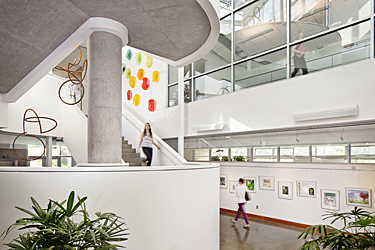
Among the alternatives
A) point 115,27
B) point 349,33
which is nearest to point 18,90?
point 115,27

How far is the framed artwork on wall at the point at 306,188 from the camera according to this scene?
8.95m

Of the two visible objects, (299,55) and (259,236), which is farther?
(259,236)

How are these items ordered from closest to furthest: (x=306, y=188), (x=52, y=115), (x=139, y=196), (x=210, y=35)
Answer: (x=139, y=196) → (x=210, y=35) → (x=306, y=188) → (x=52, y=115)

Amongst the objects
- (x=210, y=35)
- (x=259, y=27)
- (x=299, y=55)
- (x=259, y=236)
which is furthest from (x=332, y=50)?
(x=259, y=236)

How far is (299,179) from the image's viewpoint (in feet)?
30.7

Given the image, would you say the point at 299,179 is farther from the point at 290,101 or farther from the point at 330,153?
the point at 290,101

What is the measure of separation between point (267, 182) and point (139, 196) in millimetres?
7674

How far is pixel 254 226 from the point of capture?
941 centimetres

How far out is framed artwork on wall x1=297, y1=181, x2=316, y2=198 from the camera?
352 inches

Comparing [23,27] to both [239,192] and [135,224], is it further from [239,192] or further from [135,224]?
[239,192]

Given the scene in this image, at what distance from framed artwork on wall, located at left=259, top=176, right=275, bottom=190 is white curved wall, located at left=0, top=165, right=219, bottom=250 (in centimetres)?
611

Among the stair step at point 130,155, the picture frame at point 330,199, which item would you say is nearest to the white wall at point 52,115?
the stair step at point 130,155

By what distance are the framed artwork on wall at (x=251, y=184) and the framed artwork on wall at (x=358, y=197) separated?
3.26 meters

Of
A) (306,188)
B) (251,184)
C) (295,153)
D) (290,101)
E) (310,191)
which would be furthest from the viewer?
(251,184)
